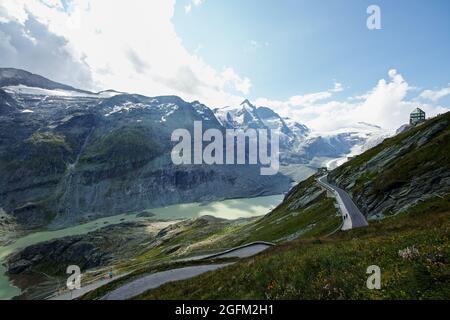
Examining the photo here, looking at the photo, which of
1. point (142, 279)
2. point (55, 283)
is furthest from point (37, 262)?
point (142, 279)

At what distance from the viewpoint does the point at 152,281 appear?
3525 cm

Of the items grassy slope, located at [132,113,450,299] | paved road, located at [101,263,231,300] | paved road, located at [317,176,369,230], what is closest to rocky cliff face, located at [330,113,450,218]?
paved road, located at [317,176,369,230]

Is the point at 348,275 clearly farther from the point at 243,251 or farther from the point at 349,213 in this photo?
the point at 349,213

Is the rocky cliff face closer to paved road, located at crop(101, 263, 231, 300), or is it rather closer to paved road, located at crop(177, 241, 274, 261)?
paved road, located at crop(177, 241, 274, 261)

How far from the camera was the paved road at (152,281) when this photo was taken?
31.9m

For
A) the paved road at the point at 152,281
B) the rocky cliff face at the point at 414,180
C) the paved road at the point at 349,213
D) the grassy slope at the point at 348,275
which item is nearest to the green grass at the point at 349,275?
the grassy slope at the point at 348,275

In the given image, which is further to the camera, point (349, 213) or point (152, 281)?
Answer: point (349, 213)

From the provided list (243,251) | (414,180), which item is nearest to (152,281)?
(243,251)

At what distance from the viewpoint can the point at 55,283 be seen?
12975cm

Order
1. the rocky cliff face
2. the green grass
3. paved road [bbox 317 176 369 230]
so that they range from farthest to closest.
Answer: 1. paved road [bbox 317 176 369 230]
2. the rocky cliff face
3. the green grass

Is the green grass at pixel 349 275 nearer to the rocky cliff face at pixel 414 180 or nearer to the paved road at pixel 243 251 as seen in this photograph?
the rocky cliff face at pixel 414 180

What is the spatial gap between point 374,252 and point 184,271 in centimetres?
2684

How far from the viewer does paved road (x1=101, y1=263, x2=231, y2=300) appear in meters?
31.9
